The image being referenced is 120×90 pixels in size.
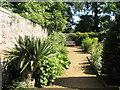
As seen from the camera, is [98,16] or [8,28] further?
[98,16]

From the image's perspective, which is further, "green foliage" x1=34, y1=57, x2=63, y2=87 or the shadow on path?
the shadow on path

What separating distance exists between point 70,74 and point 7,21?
12.5 ft

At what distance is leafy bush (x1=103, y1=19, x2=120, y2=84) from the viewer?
16.8ft

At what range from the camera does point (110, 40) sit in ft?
17.8

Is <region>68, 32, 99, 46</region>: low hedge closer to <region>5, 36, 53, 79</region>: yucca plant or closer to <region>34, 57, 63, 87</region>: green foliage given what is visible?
<region>34, 57, 63, 87</region>: green foliage

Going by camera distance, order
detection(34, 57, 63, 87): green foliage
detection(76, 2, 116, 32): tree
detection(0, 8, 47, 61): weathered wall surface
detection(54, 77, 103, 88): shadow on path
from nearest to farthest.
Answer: detection(0, 8, 47, 61): weathered wall surface < detection(34, 57, 63, 87): green foliage < detection(54, 77, 103, 88): shadow on path < detection(76, 2, 116, 32): tree

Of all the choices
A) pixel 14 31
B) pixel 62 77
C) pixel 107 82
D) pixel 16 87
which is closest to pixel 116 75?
pixel 107 82

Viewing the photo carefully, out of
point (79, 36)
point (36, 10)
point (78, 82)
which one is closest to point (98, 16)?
point (79, 36)

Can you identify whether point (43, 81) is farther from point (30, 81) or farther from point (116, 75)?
point (116, 75)

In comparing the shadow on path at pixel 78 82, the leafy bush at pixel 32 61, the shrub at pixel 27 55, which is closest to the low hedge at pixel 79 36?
the shadow on path at pixel 78 82

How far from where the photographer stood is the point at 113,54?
5238mm

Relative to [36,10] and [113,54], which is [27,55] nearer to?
[113,54]

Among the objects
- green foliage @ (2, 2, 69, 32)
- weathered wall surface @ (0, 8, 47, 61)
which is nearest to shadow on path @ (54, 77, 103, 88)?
weathered wall surface @ (0, 8, 47, 61)

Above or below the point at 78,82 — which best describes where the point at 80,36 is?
above
